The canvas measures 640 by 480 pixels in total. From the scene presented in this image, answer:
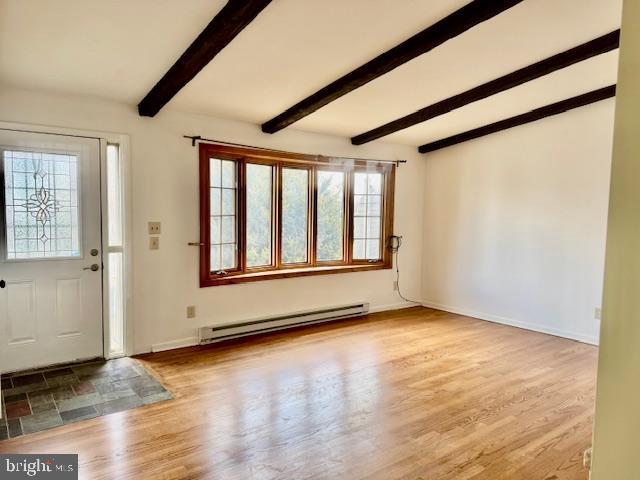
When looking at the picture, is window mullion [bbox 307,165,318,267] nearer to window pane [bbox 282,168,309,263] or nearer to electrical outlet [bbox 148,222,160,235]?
window pane [bbox 282,168,309,263]

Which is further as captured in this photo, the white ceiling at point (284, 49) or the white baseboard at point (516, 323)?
the white baseboard at point (516, 323)

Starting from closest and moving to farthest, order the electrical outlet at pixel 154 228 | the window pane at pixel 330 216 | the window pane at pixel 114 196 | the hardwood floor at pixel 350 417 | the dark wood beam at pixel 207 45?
the hardwood floor at pixel 350 417 → the dark wood beam at pixel 207 45 → the window pane at pixel 114 196 → the electrical outlet at pixel 154 228 → the window pane at pixel 330 216

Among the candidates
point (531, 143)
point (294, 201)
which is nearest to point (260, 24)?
point (294, 201)

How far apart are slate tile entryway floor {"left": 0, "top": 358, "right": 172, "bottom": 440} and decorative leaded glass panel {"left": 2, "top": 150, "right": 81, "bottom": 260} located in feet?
3.08

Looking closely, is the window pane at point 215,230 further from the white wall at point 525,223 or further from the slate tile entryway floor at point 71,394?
the white wall at point 525,223

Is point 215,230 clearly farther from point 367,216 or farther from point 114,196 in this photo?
point 367,216

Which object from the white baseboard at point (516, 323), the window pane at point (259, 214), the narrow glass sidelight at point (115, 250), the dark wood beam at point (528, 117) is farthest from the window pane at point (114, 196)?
the white baseboard at point (516, 323)

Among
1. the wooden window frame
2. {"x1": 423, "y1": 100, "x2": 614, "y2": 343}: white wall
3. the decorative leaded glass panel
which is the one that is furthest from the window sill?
the decorative leaded glass panel

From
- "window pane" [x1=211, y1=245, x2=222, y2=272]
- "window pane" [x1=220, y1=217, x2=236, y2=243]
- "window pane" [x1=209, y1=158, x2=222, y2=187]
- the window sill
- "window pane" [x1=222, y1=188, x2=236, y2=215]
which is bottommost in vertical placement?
the window sill

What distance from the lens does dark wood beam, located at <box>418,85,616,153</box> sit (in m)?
4.06

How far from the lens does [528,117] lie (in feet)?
15.1

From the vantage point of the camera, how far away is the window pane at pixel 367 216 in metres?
5.32

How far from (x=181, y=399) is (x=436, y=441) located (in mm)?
1692

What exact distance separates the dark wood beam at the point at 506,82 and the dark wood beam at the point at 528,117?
3.36 ft
